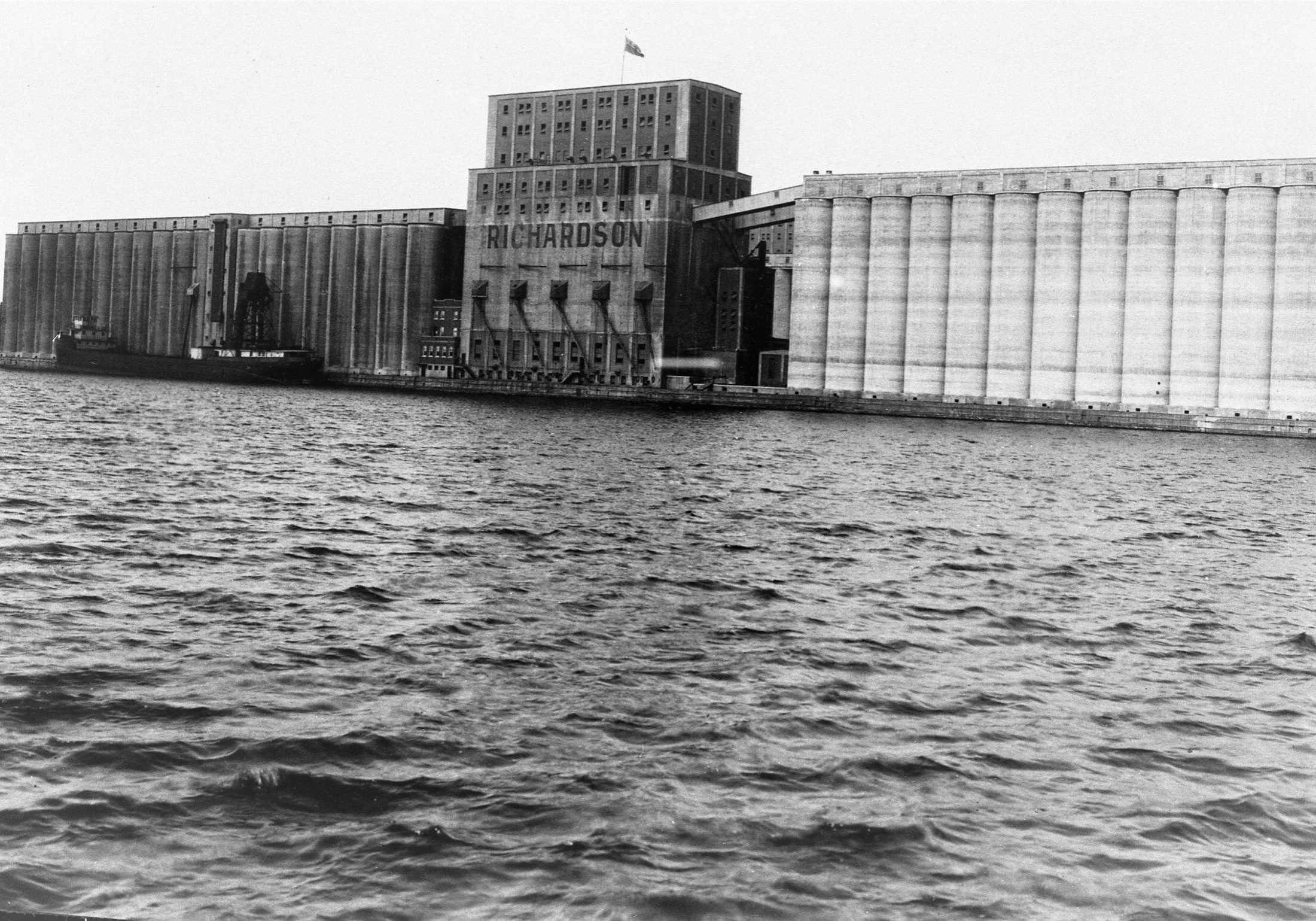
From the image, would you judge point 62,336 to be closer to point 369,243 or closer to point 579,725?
point 369,243

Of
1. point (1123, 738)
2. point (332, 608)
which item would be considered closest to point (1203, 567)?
point (1123, 738)

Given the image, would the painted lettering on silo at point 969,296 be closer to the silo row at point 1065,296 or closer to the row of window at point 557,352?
the silo row at point 1065,296

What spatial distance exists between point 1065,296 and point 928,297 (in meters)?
10.1

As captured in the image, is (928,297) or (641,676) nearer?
(641,676)

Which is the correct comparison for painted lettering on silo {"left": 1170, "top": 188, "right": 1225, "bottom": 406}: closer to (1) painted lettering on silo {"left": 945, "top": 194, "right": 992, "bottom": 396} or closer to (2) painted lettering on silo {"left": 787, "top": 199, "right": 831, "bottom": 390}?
(1) painted lettering on silo {"left": 945, "top": 194, "right": 992, "bottom": 396}

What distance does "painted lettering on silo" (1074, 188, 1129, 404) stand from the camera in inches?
3920

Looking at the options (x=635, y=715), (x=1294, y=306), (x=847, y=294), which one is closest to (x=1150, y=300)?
(x=1294, y=306)

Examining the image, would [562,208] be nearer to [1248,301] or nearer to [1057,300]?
[1057,300]

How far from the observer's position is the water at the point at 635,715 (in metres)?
9.33

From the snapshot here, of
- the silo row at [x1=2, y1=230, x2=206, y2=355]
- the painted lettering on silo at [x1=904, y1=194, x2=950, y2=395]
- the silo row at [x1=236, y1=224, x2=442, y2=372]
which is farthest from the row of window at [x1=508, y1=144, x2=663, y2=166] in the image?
the silo row at [x1=2, y1=230, x2=206, y2=355]

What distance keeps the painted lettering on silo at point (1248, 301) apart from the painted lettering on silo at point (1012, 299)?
43.5 feet

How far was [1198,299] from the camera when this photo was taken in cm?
9619

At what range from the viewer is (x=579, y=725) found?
41.7ft

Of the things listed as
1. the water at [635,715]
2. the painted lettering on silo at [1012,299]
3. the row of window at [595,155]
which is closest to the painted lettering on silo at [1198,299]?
the painted lettering on silo at [1012,299]
